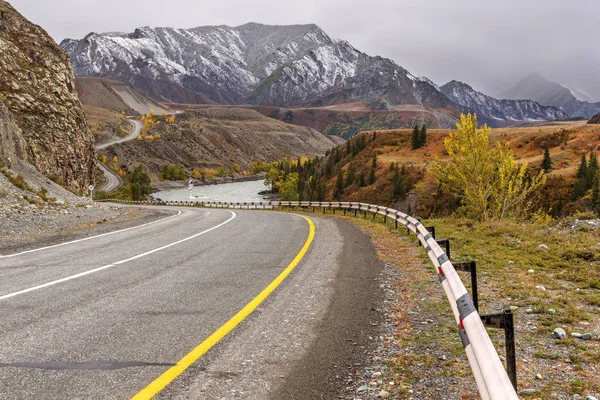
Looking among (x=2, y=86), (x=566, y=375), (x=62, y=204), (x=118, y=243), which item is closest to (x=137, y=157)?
(x=2, y=86)

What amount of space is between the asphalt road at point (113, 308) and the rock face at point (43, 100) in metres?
35.1

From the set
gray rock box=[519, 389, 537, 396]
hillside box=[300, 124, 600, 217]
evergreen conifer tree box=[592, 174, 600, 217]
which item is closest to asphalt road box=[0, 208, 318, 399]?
gray rock box=[519, 389, 537, 396]

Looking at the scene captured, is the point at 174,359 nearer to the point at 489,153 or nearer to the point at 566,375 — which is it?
the point at 566,375

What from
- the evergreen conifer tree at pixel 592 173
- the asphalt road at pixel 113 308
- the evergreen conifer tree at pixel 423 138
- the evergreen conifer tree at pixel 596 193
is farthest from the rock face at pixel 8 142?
the evergreen conifer tree at pixel 423 138

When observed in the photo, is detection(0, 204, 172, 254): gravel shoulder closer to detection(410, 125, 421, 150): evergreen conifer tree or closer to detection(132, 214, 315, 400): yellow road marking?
detection(132, 214, 315, 400): yellow road marking

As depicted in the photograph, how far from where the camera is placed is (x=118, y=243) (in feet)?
39.0

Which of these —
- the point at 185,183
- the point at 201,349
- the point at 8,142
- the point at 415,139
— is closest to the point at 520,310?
the point at 201,349

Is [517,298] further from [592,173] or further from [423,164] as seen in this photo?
[423,164]

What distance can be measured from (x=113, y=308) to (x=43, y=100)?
50.6 meters

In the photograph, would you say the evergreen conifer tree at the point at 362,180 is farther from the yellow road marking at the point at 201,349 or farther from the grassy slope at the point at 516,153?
the yellow road marking at the point at 201,349

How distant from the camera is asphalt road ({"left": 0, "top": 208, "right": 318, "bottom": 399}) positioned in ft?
12.0

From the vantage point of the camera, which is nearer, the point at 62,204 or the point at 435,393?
the point at 435,393

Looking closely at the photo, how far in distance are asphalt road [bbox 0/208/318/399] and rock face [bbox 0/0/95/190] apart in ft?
115

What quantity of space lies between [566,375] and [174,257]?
795cm
